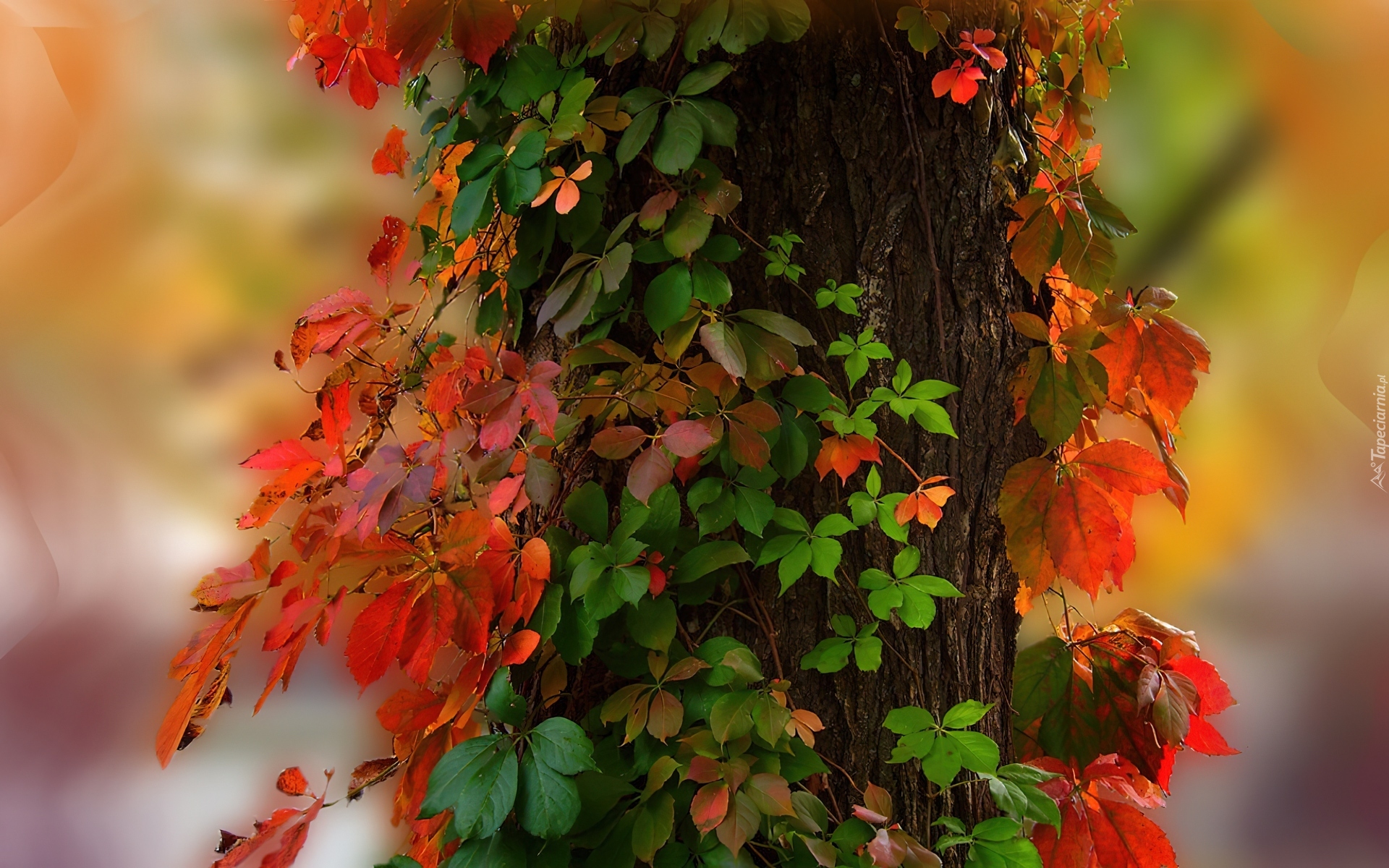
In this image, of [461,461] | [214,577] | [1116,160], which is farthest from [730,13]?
[1116,160]

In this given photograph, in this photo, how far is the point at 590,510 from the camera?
2.65ft

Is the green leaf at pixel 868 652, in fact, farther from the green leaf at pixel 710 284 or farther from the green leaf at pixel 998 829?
the green leaf at pixel 710 284

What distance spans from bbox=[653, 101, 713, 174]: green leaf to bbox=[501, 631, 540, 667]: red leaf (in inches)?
18.4

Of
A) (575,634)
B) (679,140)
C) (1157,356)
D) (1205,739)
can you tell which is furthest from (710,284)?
(1205,739)

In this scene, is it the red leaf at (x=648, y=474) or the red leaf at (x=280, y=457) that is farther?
the red leaf at (x=280, y=457)

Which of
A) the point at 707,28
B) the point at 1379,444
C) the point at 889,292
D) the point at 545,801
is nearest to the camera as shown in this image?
the point at 545,801

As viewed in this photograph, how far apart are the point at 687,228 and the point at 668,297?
0.07m

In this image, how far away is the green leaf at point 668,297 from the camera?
777 millimetres

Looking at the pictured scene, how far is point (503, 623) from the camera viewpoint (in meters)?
0.79

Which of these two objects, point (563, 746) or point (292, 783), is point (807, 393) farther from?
point (292, 783)

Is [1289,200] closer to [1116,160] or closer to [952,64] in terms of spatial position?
[1116,160]

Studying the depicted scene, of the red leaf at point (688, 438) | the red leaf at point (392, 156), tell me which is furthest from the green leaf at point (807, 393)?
the red leaf at point (392, 156)

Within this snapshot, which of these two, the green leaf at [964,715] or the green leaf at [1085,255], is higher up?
the green leaf at [1085,255]

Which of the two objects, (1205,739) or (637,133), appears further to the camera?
(1205,739)
